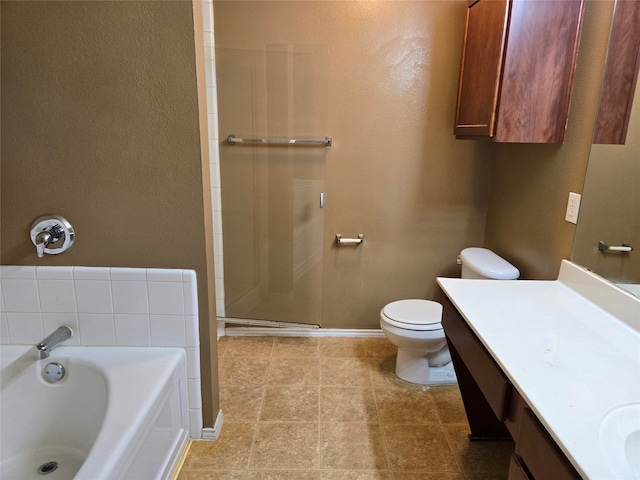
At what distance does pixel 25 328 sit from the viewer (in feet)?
6.03

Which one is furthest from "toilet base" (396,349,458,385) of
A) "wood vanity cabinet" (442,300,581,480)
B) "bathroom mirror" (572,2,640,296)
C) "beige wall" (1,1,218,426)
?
"beige wall" (1,1,218,426)

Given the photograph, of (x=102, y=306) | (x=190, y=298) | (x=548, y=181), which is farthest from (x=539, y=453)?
(x=102, y=306)

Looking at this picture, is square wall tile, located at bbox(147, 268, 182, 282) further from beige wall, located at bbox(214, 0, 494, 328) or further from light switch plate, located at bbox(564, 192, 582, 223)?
light switch plate, located at bbox(564, 192, 582, 223)

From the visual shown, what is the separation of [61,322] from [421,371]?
1839mm

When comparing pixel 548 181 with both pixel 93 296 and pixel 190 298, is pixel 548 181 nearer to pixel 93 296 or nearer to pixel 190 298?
pixel 190 298

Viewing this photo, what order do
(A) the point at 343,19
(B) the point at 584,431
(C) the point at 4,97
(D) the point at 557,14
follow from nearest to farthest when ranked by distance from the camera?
(B) the point at 584,431, (C) the point at 4,97, (D) the point at 557,14, (A) the point at 343,19

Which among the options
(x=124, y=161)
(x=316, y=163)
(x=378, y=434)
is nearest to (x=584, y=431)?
(x=378, y=434)

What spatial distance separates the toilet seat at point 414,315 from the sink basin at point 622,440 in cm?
128

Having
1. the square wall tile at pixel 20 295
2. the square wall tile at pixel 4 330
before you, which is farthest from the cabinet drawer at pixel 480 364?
the square wall tile at pixel 4 330

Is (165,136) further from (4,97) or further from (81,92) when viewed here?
(4,97)

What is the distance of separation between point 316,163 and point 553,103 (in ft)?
4.40

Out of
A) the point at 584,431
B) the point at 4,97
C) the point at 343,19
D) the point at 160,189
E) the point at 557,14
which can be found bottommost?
the point at 584,431

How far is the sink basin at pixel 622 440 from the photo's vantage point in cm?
87

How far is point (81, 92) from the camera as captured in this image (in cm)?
163
